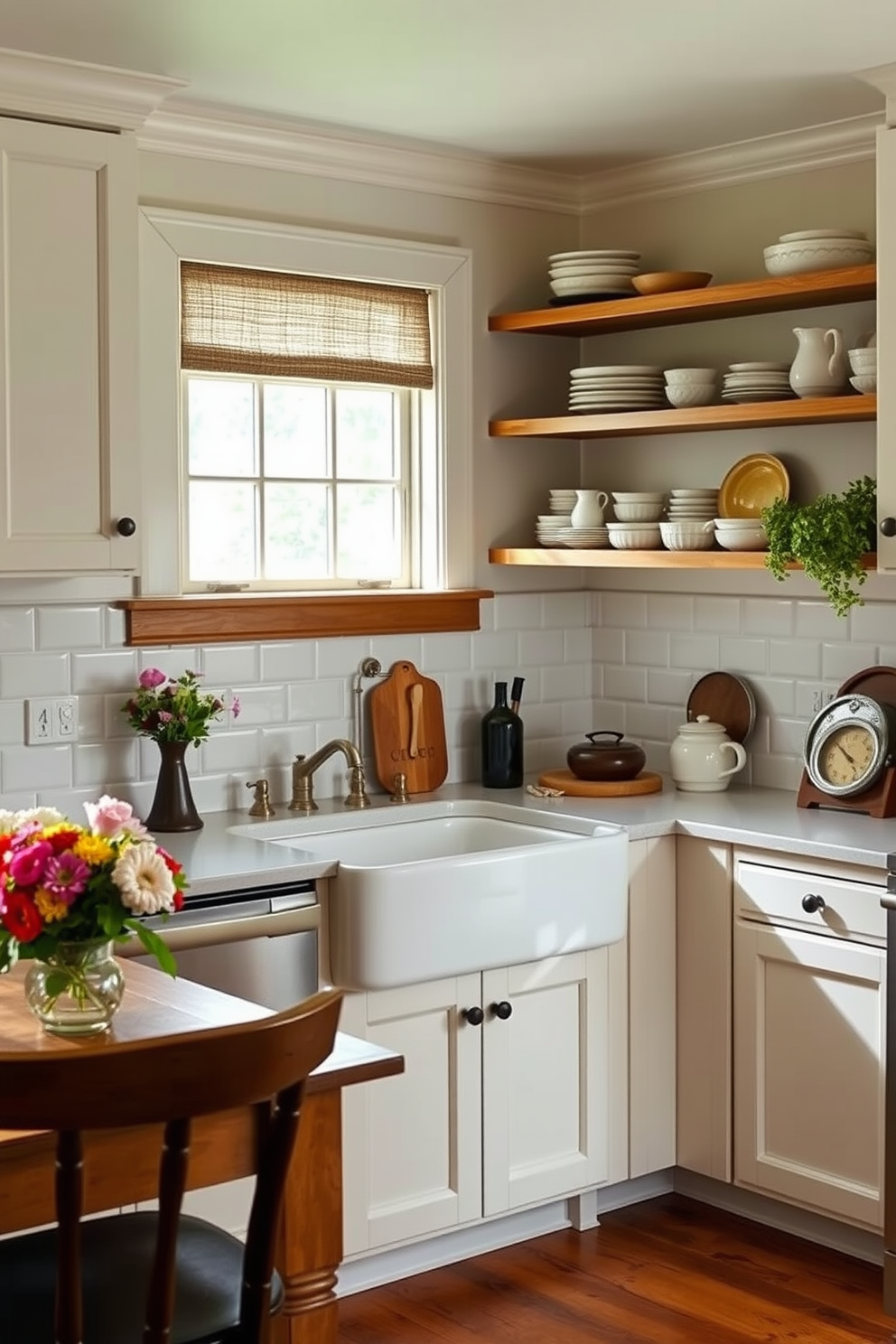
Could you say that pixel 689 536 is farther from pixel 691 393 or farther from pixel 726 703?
pixel 726 703

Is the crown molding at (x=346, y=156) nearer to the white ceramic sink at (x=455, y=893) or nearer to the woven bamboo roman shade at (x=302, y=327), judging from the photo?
the woven bamboo roman shade at (x=302, y=327)

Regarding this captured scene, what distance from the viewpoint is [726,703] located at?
4.45 meters

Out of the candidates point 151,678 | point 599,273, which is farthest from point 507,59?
point 151,678

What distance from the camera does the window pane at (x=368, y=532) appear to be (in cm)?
436

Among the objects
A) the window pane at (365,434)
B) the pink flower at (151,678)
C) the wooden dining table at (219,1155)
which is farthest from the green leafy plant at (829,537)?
the wooden dining table at (219,1155)

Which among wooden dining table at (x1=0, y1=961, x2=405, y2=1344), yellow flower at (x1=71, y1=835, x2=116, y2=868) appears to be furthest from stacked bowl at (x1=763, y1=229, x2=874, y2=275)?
yellow flower at (x1=71, y1=835, x2=116, y2=868)

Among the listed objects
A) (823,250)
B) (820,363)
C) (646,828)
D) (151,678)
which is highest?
(823,250)

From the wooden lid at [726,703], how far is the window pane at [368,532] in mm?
845

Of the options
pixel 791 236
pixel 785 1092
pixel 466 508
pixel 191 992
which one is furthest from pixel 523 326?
pixel 191 992

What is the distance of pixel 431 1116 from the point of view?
360 cm

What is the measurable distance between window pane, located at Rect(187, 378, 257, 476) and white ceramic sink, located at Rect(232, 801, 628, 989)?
2.86 ft

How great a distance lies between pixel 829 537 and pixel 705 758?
786mm

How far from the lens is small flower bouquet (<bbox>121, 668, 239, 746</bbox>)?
3.78 m

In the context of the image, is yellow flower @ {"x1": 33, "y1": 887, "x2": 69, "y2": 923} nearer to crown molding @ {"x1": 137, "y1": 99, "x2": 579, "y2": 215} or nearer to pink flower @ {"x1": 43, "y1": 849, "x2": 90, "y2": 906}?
pink flower @ {"x1": 43, "y1": 849, "x2": 90, "y2": 906}
